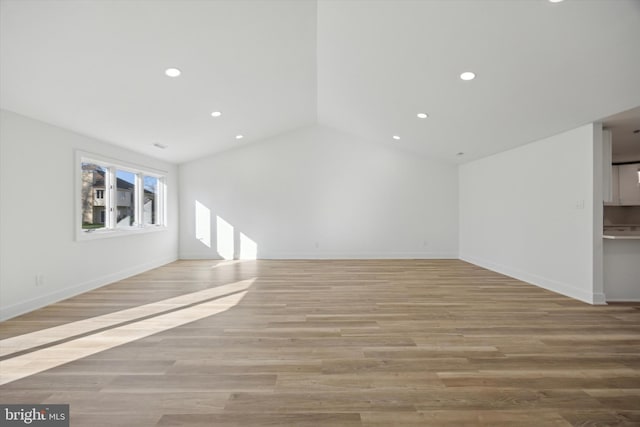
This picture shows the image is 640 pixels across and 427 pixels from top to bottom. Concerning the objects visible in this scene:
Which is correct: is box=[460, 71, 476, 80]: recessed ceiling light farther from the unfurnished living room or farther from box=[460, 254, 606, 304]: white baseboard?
box=[460, 254, 606, 304]: white baseboard

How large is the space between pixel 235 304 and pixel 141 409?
2.15m

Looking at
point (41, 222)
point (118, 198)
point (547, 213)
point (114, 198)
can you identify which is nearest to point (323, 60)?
point (547, 213)

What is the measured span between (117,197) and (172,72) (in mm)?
3087

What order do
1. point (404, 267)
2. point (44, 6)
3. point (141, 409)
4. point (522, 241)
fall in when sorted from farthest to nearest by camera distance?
point (404, 267) → point (522, 241) → point (44, 6) → point (141, 409)

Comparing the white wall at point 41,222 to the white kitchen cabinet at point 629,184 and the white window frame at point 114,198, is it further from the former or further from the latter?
the white kitchen cabinet at point 629,184

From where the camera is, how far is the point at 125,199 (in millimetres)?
6016

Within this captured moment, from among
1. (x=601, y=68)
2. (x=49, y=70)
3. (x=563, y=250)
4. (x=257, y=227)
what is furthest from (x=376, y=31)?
(x=257, y=227)

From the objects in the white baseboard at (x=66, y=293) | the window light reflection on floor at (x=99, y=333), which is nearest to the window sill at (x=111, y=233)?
the white baseboard at (x=66, y=293)

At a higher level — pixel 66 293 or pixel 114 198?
pixel 114 198

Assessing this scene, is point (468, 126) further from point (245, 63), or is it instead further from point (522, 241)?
Result: point (245, 63)

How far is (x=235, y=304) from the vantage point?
4035 mm

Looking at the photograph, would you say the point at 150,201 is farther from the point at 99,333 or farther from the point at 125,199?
the point at 99,333

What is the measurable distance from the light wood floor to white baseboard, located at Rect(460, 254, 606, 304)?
0.19 meters

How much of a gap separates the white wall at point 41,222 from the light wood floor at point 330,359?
1.16 ft
